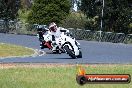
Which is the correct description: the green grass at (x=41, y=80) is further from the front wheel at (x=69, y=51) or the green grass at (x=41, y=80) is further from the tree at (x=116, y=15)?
the tree at (x=116, y=15)

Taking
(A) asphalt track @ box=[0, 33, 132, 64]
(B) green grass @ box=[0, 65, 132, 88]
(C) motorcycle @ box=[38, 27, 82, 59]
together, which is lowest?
(A) asphalt track @ box=[0, 33, 132, 64]

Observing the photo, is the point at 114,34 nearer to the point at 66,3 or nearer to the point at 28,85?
the point at 66,3

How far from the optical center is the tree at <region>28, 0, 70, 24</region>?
43.5 meters

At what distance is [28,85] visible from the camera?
10789 mm

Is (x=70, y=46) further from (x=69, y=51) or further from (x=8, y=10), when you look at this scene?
(x=8, y=10)

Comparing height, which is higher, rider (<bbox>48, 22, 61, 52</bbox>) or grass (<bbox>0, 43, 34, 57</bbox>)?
rider (<bbox>48, 22, 61, 52</bbox>)

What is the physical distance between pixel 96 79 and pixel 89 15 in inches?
1489

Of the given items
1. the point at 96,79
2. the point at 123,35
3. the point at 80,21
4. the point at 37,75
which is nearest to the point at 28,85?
the point at 37,75

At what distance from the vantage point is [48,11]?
143 feet

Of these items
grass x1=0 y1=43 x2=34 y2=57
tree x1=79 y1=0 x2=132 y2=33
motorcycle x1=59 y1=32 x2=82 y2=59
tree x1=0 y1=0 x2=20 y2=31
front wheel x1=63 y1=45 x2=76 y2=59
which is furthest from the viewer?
tree x1=0 y1=0 x2=20 y2=31

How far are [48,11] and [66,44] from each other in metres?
20.2

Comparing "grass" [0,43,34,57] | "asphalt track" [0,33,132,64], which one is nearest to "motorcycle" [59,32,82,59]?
"asphalt track" [0,33,132,64]

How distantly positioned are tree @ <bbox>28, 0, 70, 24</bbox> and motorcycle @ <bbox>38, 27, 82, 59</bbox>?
17.2 m

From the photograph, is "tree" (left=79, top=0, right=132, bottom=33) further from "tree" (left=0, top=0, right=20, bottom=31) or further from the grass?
the grass
